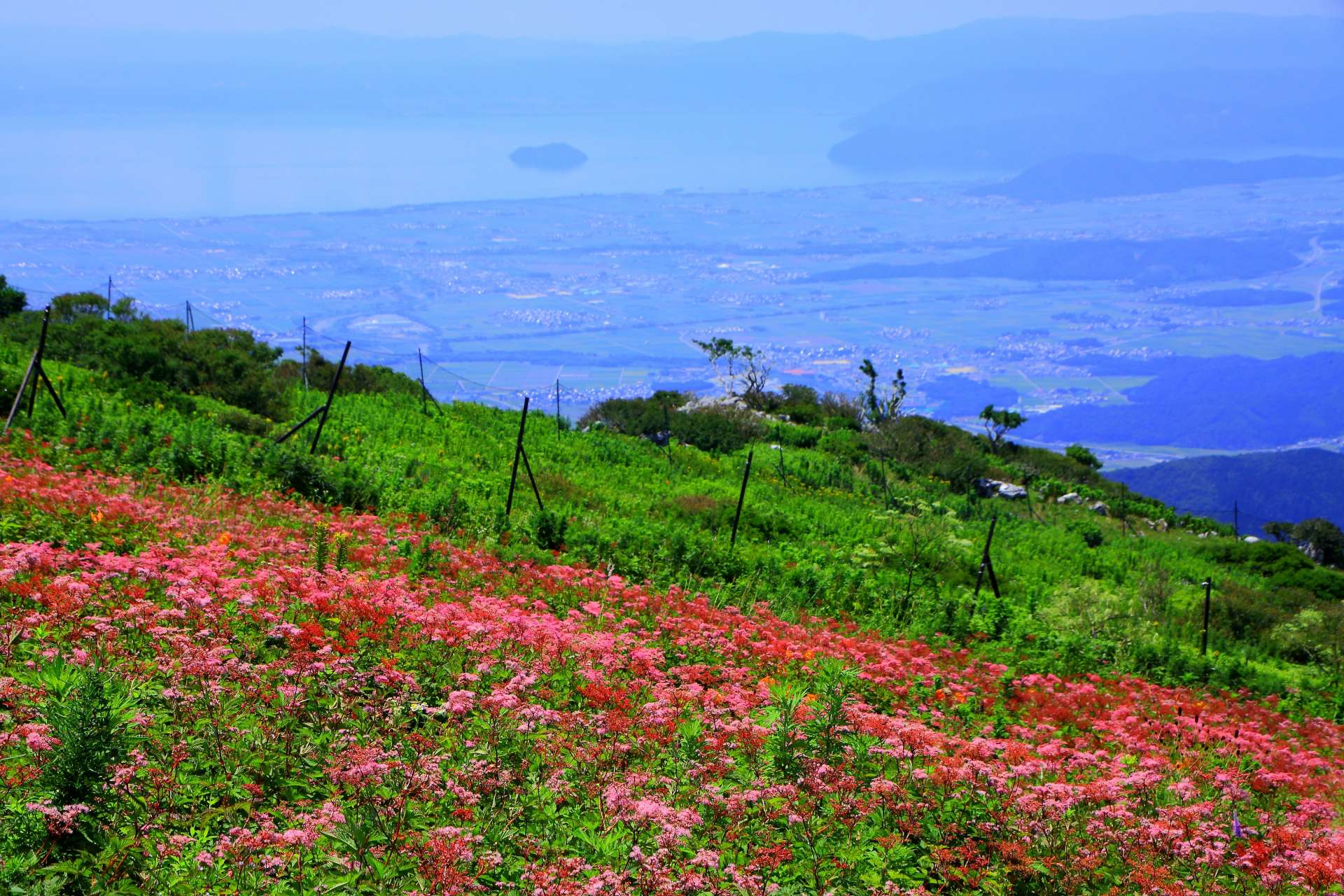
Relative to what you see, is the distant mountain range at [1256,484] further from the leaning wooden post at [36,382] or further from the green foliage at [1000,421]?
the leaning wooden post at [36,382]

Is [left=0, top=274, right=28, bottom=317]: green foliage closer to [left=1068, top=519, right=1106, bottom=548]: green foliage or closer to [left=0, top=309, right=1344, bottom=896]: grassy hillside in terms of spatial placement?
[left=0, top=309, right=1344, bottom=896]: grassy hillside

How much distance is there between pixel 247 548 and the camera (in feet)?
33.5

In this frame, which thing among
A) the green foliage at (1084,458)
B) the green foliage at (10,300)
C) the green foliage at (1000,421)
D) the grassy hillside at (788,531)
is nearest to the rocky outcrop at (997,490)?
the grassy hillside at (788,531)

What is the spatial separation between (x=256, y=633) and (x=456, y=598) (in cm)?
274

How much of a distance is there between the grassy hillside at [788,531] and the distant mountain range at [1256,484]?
271ft

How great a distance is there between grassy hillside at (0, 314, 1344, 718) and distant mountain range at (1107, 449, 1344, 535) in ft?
271

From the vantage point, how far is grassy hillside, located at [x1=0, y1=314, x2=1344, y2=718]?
1524 cm

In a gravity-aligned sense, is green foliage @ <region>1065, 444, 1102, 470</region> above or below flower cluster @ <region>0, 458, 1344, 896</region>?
above

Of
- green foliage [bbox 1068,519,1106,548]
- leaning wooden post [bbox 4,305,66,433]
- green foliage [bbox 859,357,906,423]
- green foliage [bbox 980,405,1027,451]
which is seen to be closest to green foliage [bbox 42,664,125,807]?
leaning wooden post [bbox 4,305,66,433]

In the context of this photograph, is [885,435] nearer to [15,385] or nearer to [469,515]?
[469,515]

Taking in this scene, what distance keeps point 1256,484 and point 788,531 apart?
111 m

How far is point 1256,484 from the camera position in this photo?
114 m

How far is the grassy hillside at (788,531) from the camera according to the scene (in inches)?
600

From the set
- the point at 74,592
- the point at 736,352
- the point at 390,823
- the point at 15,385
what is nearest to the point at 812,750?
the point at 390,823
